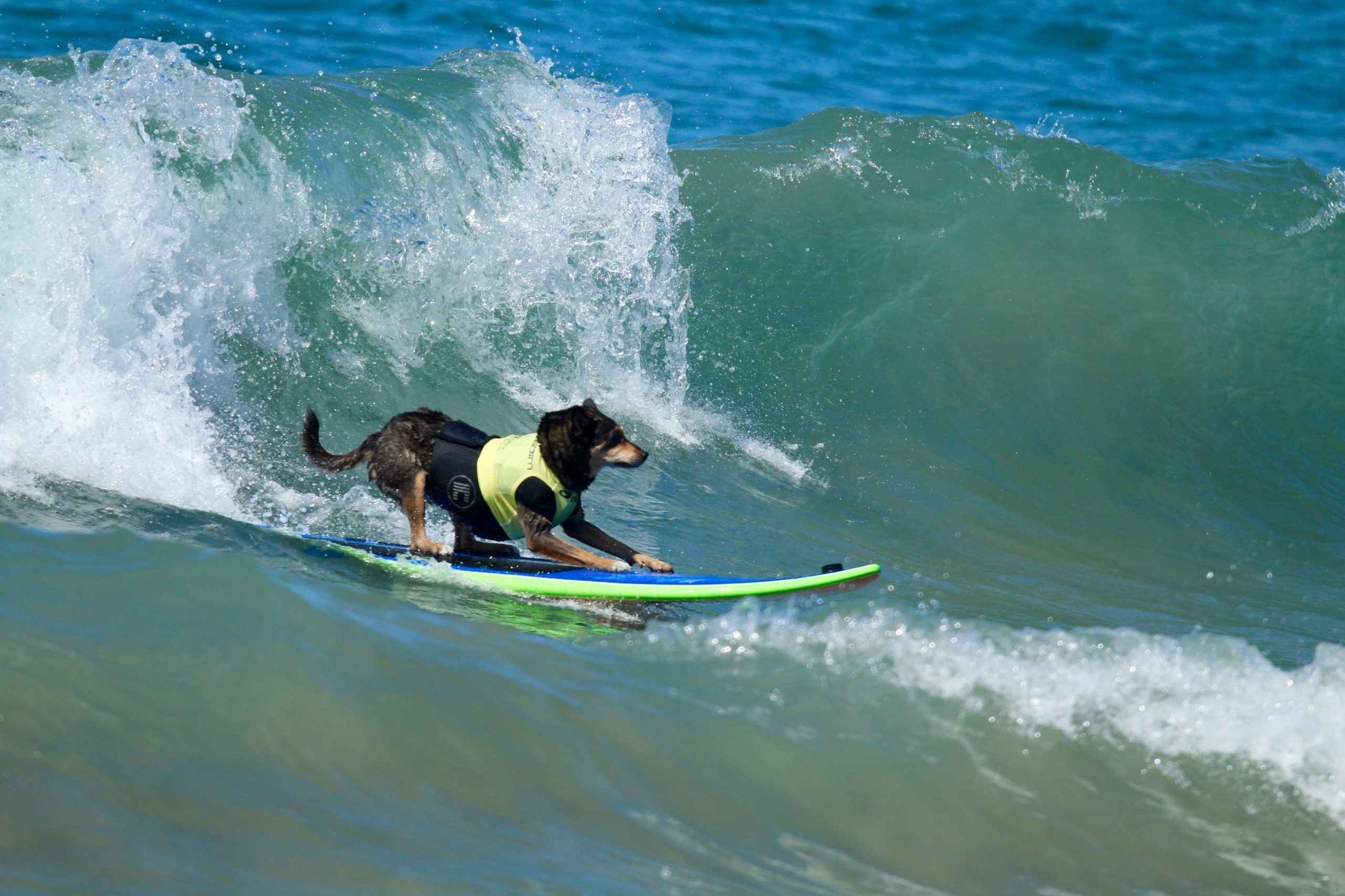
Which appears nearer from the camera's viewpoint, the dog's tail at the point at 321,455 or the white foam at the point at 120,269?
the dog's tail at the point at 321,455

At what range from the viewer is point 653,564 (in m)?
Answer: 6.45

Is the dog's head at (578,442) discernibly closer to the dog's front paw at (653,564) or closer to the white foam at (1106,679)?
the dog's front paw at (653,564)

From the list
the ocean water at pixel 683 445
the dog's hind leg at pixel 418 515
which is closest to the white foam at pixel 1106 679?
the ocean water at pixel 683 445

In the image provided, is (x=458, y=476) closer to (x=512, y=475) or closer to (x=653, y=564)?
(x=512, y=475)

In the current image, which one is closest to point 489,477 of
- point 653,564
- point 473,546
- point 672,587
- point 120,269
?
point 473,546

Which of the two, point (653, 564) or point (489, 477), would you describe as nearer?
point (489, 477)

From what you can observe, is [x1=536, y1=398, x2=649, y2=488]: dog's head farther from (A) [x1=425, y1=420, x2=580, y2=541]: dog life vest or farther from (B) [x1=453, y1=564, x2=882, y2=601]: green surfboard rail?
(B) [x1=453, y1=564, x2=882, y2=601]: green surfboard rail

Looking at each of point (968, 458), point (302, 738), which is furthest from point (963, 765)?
point (968, 458)

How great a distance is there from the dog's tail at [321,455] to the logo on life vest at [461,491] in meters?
0.60

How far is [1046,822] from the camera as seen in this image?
465cm

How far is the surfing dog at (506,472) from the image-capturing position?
613 cm

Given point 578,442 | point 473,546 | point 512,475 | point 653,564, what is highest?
point 578,442

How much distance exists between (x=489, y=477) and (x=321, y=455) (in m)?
1.06

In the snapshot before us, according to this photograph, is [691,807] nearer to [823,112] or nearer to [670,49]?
[823,112]
